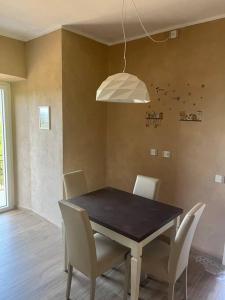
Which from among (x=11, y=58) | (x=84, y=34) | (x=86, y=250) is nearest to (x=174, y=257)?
(x=86, y=250)

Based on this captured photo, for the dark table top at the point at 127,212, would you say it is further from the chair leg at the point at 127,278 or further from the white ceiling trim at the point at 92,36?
the white ceiling trim at the point at 92,36

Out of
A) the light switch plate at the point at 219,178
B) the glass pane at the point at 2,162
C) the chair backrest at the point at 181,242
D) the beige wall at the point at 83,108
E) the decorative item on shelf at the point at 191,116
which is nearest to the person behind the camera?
the chair backrest at the point at 181,242

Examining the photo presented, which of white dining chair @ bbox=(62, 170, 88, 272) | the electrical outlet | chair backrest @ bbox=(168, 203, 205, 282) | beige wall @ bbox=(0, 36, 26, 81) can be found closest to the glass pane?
beige wall @ bbox=(0, 36, 26, 81)

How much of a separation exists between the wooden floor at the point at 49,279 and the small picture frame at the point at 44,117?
156 cm

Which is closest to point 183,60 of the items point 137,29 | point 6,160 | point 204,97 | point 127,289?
point 204,97

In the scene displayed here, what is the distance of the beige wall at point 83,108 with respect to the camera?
3.06m

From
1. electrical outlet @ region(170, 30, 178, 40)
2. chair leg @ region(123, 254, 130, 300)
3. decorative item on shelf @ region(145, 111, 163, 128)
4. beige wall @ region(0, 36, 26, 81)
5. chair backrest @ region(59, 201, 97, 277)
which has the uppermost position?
electrical outlet @ region(170, 30, 178, 40)

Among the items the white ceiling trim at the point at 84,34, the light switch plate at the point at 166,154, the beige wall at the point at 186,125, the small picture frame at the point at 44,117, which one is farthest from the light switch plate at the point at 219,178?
the white ceiling trim at the point at 84,34

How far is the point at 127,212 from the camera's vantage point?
2168mm

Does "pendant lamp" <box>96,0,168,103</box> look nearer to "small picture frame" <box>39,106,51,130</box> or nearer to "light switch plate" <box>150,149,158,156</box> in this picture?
"light switch plate" <box>150,149,158,156</box>

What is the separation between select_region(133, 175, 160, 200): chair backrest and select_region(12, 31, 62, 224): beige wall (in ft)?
3.72

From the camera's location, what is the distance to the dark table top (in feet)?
6.12

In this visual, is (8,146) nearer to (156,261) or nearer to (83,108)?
(83,108)

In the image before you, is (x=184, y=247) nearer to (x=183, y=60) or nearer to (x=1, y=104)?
(x=183, y=60)
